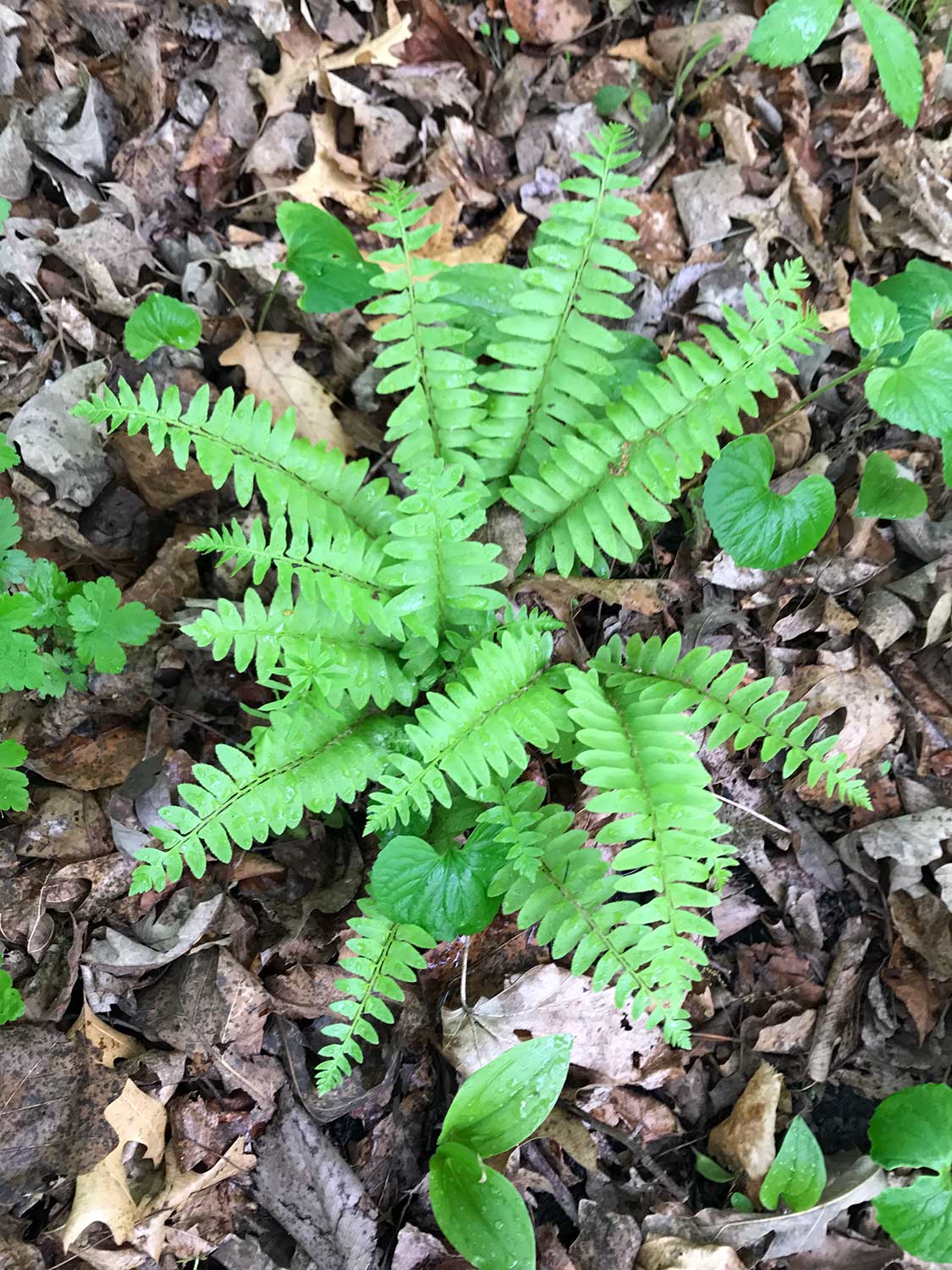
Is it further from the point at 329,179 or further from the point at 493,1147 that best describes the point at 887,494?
the point at 329,179

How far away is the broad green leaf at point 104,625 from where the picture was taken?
305 cm

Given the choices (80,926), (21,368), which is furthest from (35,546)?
(80,926)

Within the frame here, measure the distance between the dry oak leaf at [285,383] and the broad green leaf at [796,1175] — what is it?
3.32m

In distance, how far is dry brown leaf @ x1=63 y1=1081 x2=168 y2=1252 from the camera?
9.11 ft

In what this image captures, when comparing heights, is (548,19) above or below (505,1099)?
above

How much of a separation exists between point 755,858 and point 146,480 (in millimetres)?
3062

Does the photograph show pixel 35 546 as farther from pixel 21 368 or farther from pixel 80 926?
pixel 80 926

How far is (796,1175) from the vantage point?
9.61ft

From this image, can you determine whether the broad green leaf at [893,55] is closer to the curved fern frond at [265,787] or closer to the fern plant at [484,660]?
the fern plant at [484,660]

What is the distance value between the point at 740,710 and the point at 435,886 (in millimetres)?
1180

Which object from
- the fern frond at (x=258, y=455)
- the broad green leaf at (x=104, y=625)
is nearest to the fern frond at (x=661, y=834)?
the fern frond at (x=258, y=455)

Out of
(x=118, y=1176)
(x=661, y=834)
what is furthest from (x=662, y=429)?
(x=118, y=1176)

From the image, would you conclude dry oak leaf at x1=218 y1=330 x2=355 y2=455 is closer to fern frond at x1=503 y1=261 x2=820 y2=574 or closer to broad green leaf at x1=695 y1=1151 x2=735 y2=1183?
fern frond at x1=503 y1=261 x2=820 y2=574

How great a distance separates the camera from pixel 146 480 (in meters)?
3.59
